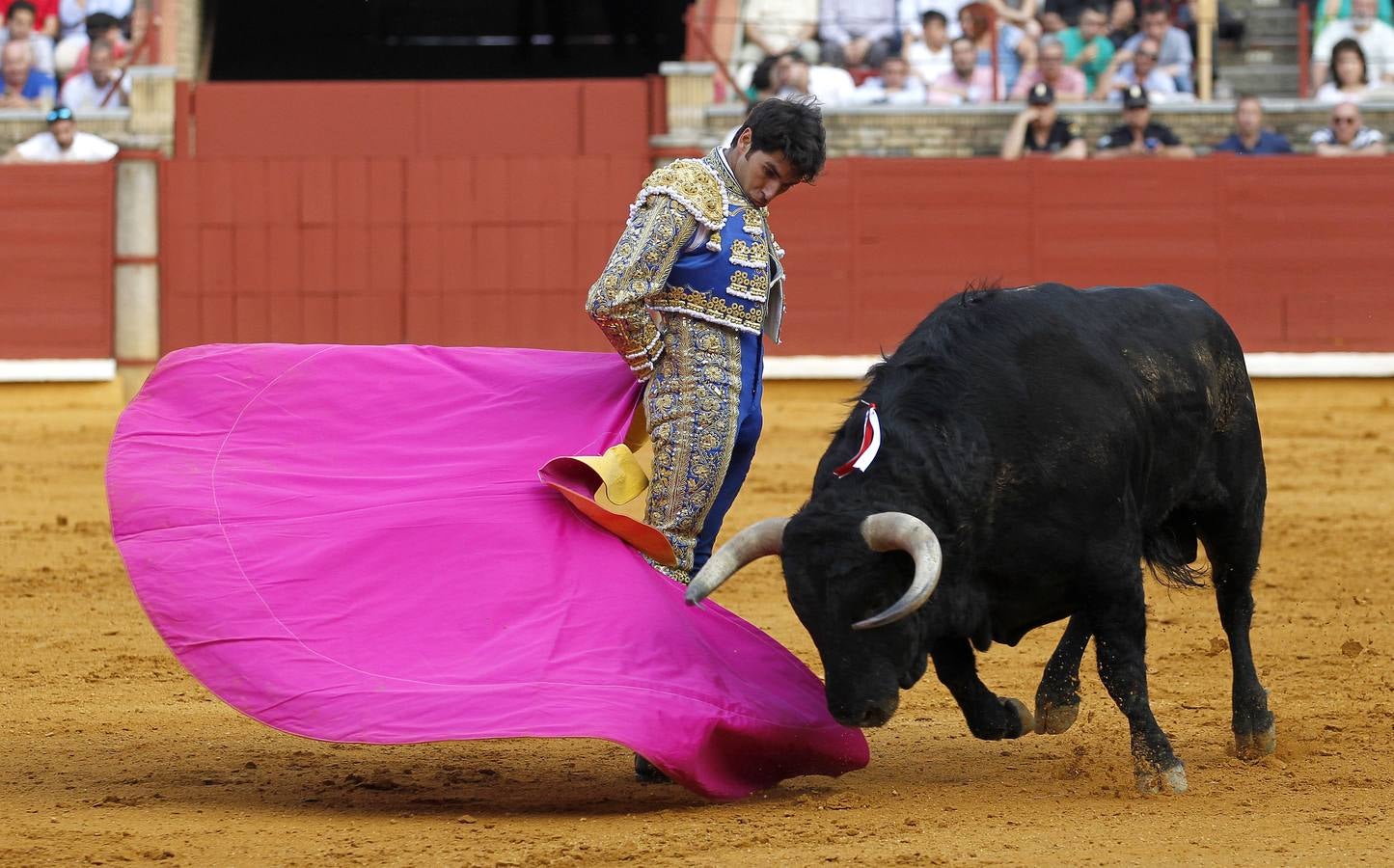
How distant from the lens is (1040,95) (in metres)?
10.6

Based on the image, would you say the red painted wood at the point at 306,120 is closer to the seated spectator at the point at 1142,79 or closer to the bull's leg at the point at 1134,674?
the seated spectator at the point at 1142,79

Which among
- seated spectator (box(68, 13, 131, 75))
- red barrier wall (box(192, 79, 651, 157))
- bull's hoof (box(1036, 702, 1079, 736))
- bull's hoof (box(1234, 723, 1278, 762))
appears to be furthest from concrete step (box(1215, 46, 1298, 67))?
bull's hoof (box(1036, 702, 1079, 736))

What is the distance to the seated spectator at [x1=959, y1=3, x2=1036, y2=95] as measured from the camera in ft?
36.3

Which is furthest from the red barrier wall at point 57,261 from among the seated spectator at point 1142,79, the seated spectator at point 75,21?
the seated spectator at point 1142,79

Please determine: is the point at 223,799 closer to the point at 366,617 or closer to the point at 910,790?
the point at 366,617

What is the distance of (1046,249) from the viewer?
1097 centimetres

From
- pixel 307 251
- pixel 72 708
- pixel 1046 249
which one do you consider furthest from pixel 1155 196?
pixel 72 708

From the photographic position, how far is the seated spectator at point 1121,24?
1116cm

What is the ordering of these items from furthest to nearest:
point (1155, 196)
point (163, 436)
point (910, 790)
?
point (1155, 196)
point (163, 436)
point (910, 790)

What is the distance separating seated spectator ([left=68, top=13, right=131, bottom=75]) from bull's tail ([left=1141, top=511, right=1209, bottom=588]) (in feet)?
28.9

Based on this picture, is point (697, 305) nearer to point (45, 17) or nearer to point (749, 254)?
point (749, 254)

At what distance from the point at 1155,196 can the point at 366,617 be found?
27.1ft

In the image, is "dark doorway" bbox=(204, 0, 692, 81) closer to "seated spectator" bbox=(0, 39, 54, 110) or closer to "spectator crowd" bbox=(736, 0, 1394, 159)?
"seated spectator" bbox=(0, 39, 54, 110)

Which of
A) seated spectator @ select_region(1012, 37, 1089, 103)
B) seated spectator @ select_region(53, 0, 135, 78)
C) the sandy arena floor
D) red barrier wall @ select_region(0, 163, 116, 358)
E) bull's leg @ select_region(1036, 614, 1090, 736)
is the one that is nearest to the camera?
the sandy arena floor
